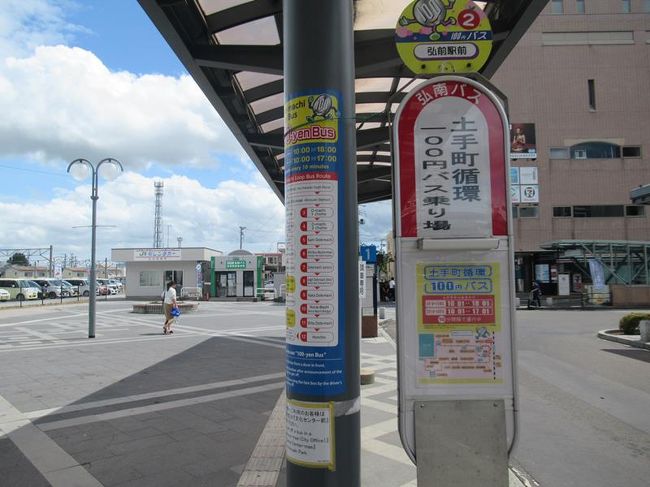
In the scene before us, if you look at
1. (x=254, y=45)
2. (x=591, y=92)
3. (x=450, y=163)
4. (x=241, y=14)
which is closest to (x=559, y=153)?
(x=591, y=92)

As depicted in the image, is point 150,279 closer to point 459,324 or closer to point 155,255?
point 155,255

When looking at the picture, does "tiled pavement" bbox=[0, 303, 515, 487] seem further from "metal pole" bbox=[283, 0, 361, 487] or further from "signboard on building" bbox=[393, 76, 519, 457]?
"signboard on building" bbox=[393, 76, 519, 457]

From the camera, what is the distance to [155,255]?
4631 centimetres

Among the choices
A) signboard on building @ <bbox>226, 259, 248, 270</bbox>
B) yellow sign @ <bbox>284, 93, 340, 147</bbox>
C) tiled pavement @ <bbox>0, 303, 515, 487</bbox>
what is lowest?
tiled pavement @ <bbox>0, 303, 515, 487</bbox>

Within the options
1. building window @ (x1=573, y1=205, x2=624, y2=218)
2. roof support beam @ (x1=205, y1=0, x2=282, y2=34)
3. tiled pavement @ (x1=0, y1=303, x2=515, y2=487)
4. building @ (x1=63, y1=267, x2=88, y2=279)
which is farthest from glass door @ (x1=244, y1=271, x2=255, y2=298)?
building @ (x1=63, y1=267, x2=88, y2=279)

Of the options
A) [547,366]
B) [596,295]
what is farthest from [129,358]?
[596,295]

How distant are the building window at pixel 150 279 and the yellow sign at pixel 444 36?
151 feet

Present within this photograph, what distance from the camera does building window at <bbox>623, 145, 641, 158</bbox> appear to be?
38.0 metres

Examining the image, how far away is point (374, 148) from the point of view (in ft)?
35.2

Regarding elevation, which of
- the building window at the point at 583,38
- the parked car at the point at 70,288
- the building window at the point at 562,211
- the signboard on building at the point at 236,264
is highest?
the building window at the point at 583,38

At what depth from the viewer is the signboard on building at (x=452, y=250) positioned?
3010 millimetres

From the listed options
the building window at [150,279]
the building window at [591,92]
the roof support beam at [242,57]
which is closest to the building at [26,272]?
the building window at [150,279]

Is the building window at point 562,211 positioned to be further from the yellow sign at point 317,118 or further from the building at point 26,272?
the building at point 26,272

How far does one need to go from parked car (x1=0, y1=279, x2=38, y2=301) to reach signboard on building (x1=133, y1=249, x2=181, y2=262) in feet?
32.3
